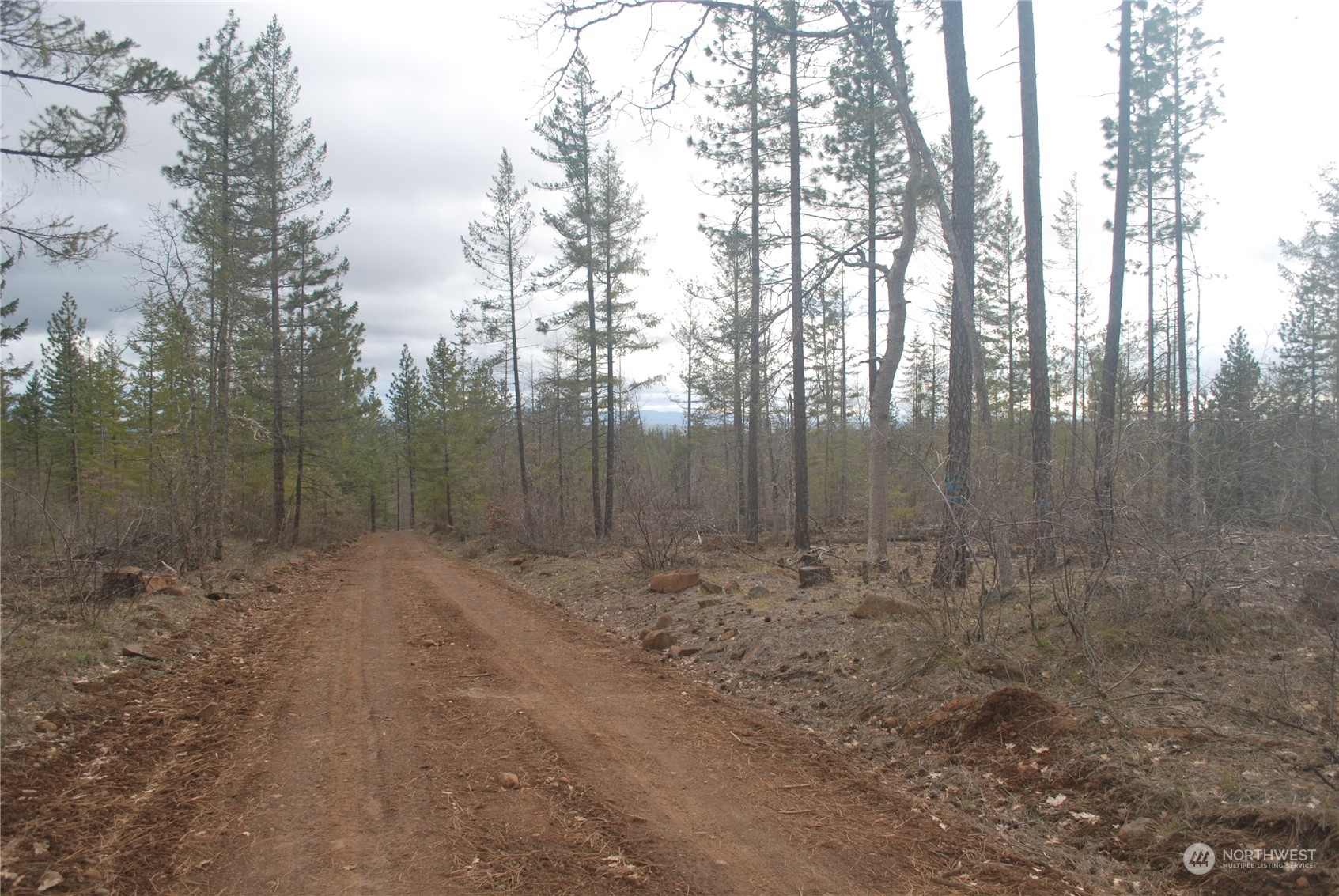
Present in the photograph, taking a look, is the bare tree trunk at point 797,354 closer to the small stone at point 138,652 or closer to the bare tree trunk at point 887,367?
the bare tree trunk at point 887,367

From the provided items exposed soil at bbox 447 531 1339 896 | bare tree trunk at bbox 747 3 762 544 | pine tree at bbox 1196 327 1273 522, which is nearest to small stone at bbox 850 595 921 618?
exposed soil at bbox 447 531 1339 896

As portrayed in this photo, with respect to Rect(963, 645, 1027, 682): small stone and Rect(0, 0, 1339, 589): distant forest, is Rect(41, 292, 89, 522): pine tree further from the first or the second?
Rect(963, 645, 1027, 682): small stone

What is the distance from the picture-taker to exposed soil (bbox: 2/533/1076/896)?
3576mm

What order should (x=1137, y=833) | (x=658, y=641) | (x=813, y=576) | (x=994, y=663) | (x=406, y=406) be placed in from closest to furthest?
1. (x=1137, y=833)
2. (x=994, y=663)
3. (x=658, y=641)
4. (x=813, y=576)
5. (x=406, y=406)

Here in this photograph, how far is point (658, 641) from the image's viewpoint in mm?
8977

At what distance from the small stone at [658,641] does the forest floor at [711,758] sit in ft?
0.62

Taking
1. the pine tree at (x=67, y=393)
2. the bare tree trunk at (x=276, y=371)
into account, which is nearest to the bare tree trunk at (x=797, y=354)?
the bare tree trunk at (x=276, y=371)

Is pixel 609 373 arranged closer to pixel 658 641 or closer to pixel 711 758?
pixel 658 641

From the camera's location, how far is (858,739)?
5664 millimetres

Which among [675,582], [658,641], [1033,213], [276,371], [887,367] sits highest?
[1033,213]

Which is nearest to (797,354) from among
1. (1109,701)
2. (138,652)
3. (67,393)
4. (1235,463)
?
(1235,463)

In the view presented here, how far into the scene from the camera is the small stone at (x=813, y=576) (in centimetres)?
1174

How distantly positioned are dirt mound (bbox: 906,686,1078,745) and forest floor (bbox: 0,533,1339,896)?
2 centimetres

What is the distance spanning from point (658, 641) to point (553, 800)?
459 cm
